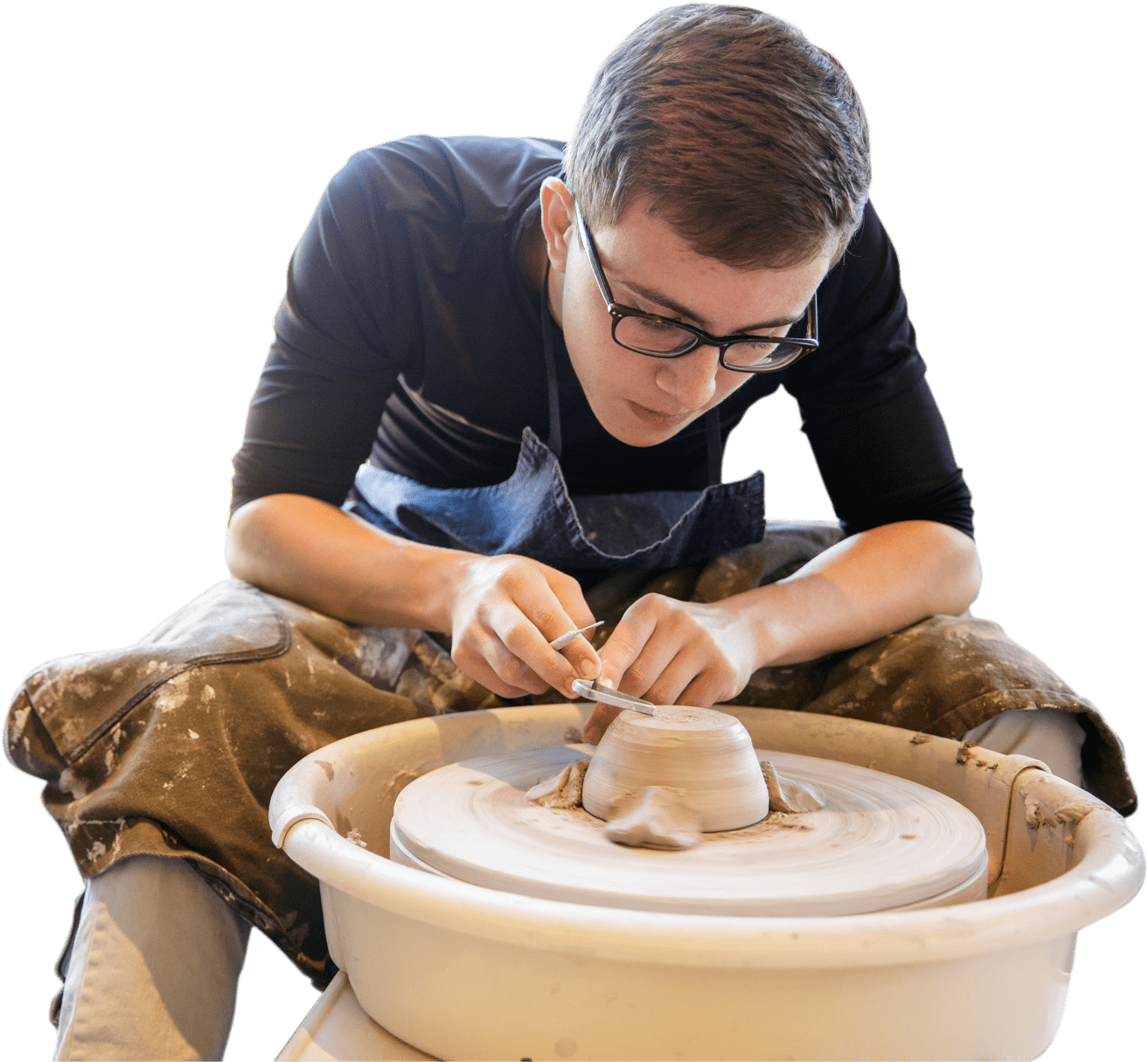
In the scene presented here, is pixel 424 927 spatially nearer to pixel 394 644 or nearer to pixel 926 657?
pixel 394 644

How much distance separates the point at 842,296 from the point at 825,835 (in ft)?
3.15

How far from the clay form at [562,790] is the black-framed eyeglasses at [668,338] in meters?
0.57

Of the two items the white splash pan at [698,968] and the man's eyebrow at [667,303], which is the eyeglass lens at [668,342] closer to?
the man's eyebrow at [667,303]

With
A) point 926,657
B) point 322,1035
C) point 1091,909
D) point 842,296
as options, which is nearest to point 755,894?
point 1091,909

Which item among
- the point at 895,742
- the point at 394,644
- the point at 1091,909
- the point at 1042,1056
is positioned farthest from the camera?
the point at 394,644

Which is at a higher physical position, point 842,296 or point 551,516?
point 842,296

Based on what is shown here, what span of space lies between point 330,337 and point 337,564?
39 cm

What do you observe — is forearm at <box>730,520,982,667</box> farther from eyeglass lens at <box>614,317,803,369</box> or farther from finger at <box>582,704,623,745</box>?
eyeglass lens at <box>614,317,803,369</box>

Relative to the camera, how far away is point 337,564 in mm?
1742

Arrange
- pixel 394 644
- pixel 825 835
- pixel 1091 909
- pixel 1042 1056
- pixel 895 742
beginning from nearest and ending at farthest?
pixel 1091 909 → pixel 1042 1056 → pixel 825 835 → pixel 895 742 → pixel 394 644

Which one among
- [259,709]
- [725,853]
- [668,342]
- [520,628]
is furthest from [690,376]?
[259,709]

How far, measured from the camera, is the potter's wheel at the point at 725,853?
1152 millimetres

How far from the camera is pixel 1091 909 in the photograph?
1065 mm

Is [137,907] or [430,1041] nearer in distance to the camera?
[430,1041]
